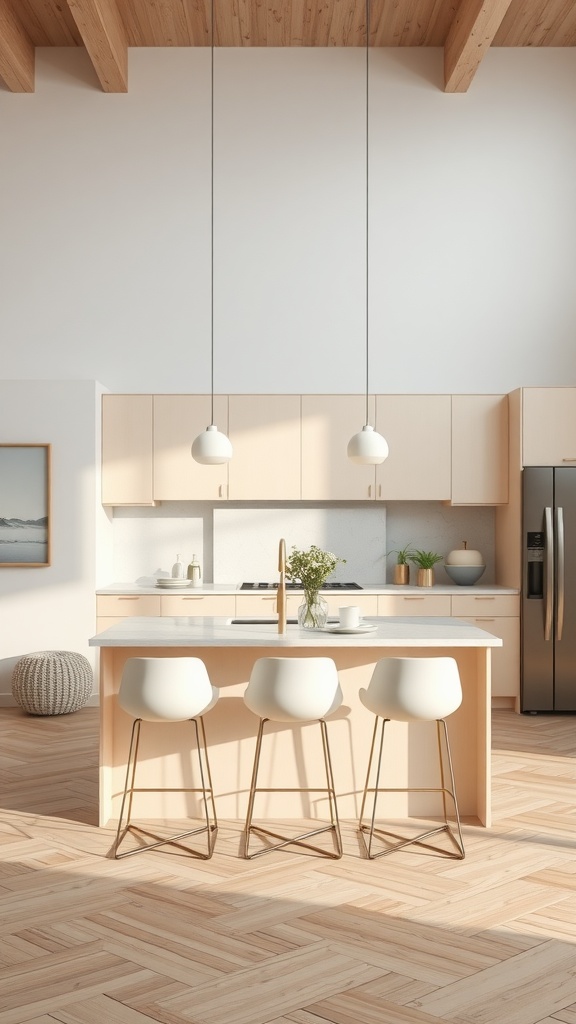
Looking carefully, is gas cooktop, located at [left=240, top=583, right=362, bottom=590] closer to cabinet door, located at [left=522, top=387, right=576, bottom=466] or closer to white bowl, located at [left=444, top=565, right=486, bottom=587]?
white bowl, located at [left=444, top=565, right=486, bottom=587]

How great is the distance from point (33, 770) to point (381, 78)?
577cm

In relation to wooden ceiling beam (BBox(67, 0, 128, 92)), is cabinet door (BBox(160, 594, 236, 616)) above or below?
below

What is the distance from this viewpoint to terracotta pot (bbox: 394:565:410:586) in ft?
23.8

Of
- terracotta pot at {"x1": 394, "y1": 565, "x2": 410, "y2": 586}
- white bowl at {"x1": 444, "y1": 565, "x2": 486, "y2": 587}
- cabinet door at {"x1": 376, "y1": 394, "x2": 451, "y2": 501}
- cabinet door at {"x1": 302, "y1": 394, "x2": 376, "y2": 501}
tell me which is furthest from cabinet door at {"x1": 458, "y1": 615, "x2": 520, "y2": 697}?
cabinet door at {"x1": 302, "y1": 394, "x2": 376, "y2": 501}

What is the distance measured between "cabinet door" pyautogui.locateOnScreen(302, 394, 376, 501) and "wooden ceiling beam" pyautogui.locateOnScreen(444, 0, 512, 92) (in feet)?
8.55

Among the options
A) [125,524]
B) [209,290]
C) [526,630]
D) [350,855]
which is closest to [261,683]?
[350,855]

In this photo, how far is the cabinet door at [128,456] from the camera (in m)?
6.98

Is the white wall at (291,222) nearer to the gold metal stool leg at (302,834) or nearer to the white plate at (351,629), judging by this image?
the white plate at (351,629)

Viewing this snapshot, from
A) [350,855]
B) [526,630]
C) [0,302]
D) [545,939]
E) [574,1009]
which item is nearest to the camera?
[574,1009]

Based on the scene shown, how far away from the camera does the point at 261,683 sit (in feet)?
12.7

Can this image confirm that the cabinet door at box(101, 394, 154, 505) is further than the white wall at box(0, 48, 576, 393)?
No

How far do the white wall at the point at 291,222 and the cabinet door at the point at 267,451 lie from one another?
1.22 feet

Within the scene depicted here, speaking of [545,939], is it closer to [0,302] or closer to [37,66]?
[0,302]

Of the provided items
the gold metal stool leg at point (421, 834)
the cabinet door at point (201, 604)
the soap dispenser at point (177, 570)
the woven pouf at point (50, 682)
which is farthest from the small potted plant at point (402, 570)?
the gold metal stool leg at point (421, 834)
